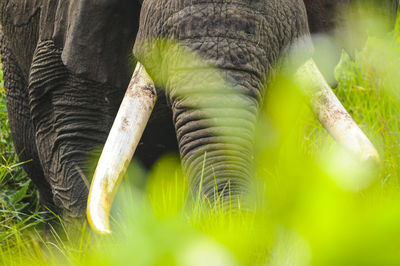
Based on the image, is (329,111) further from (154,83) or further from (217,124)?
(154,83)

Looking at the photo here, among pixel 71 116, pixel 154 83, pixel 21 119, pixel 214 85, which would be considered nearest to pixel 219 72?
pixel 214 85

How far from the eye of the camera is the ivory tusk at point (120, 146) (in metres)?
1.88

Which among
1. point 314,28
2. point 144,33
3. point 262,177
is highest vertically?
point 144,33

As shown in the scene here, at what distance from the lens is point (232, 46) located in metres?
2.21

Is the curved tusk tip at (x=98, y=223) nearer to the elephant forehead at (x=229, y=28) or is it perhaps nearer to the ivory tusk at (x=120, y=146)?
the ivory tusk at (x=120, y=146)

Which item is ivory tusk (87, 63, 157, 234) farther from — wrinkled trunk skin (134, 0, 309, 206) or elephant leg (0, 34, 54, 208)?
elephant leg (0, 34, 54, 208)

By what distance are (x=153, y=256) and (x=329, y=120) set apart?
69.0 inches

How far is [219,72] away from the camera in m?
2.18

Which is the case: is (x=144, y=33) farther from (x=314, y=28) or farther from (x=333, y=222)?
(x=333, y=222)

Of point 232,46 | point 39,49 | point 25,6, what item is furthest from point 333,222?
point 25,6

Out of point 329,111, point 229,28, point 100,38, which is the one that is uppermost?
point 229,28

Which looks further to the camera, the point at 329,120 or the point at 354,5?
the point at 354,5

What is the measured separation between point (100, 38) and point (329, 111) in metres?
0.94

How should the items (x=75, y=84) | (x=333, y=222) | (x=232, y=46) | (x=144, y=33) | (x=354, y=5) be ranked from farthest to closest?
(x=354, y=5) < (x=75, y=84) < (x=144, y=33) < (x=232, y=46) < (x=333, y=222)
